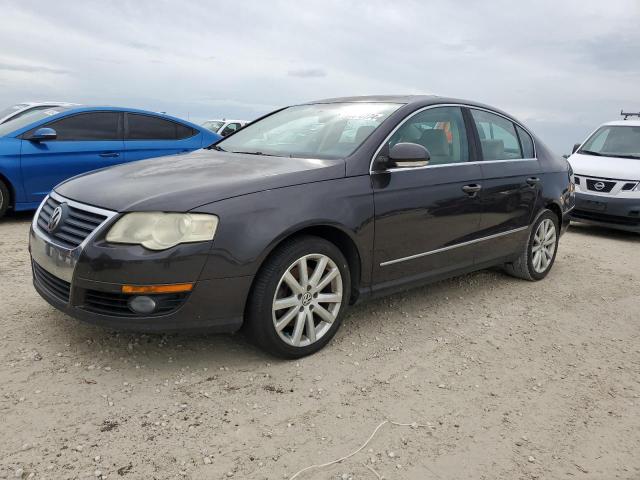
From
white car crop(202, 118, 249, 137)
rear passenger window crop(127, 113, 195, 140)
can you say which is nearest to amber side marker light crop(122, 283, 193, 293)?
rear passenger window crop(127, 113, 195, 140)

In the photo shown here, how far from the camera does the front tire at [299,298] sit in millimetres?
3059

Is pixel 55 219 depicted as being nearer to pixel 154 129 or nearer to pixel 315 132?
pixel 315 132

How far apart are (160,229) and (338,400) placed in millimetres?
1256

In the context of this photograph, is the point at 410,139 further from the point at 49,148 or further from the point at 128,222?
the point at 49,148

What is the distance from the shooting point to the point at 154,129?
7.76 meters

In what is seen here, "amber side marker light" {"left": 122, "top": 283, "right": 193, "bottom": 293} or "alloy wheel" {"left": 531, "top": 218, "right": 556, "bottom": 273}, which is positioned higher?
"amber side marker light" {"left": 122, "top": 283, "right": 193, "bottom": 293}

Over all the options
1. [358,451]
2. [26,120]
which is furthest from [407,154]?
[26,120]

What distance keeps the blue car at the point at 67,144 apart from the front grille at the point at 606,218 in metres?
5.82

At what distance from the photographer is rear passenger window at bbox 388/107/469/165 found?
3896 mm

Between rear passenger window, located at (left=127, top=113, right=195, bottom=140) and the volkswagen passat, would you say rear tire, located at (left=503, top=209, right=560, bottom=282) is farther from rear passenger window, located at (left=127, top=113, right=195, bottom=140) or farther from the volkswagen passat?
rear passenger window, located at (left=127, top=113, right=195, bottom=140)

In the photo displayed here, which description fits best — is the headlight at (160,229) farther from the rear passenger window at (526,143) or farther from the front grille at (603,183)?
the front grille at (603,183)

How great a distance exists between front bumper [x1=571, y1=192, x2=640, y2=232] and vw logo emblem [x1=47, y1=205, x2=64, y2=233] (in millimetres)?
7222

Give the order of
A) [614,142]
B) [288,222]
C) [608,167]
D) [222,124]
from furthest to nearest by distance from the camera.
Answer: [222,124] < [614,142] < [608,167] < [288,222]

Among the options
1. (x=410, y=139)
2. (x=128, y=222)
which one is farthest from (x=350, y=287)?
(x=128, y=222)
